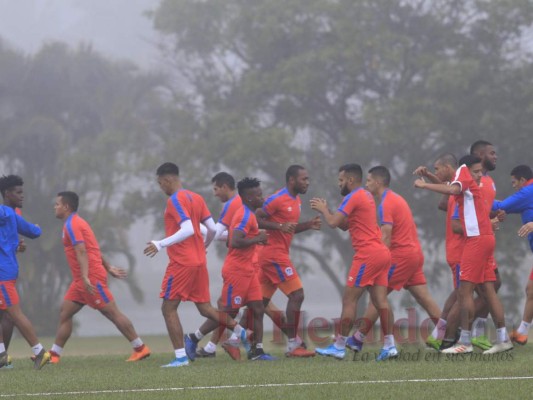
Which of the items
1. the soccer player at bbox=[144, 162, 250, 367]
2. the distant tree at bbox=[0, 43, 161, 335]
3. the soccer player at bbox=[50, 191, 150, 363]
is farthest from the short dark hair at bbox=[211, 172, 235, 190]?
the distant tree at bbox=[0, 43, 161, 335]

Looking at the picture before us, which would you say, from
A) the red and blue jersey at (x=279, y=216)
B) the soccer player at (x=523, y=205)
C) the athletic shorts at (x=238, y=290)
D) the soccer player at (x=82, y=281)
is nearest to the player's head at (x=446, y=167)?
the soccer player at (x=523, y=205)

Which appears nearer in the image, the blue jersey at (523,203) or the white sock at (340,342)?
the white sock at (340,342)

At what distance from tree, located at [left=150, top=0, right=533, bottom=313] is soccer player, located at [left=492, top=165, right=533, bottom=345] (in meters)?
22.2

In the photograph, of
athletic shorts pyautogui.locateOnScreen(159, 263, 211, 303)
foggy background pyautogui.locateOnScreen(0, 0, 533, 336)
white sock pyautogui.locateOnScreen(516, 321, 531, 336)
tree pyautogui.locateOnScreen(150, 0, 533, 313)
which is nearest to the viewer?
athletic shorts pyautogui.locateOnScreen(159, 263, 211, 303)

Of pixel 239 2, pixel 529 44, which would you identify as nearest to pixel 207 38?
pixel 239 2

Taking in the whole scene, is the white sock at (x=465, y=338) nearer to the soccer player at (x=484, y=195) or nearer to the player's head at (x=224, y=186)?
the soccer player at (x=484, y=195)

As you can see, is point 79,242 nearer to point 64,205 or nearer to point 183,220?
point 64,205

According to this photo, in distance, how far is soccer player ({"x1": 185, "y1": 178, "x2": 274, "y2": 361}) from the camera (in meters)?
13.9

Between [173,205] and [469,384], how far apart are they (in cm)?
447

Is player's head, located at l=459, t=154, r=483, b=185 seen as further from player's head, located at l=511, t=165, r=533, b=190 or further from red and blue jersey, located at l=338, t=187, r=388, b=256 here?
player's head, located at l=511, t=165, r=533, b=190

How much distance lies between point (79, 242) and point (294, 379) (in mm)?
4096

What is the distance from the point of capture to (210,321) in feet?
47.7

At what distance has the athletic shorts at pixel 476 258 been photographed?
13094 millimetres

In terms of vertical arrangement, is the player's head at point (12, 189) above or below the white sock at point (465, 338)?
above
